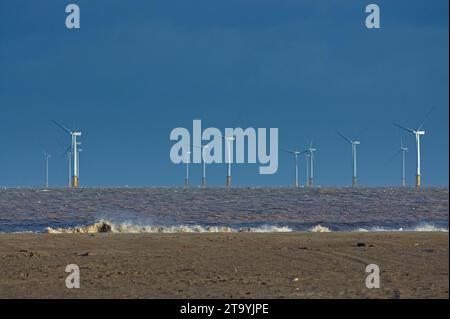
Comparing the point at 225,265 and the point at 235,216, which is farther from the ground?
the point at 235,216

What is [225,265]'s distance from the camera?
1011 inches

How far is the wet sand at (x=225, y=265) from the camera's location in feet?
67.1

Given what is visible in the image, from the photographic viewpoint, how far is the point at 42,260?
27.6m

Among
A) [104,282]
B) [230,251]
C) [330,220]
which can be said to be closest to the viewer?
[104,282]

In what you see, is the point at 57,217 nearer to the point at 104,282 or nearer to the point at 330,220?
the point at 330,220

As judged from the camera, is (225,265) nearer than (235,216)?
Yes

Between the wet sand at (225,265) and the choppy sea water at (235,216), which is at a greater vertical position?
the choppy sea water at (235,216)

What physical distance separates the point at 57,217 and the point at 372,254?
35.4 m

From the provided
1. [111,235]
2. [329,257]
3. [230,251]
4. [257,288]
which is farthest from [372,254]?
[111,235]

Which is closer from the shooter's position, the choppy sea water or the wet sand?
the wet sand

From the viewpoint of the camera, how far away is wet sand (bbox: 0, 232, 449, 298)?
20.4 m

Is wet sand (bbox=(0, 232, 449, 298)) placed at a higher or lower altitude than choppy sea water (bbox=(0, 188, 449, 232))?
lower

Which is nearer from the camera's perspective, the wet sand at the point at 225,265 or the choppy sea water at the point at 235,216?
the wet sand at the point at 225,265
